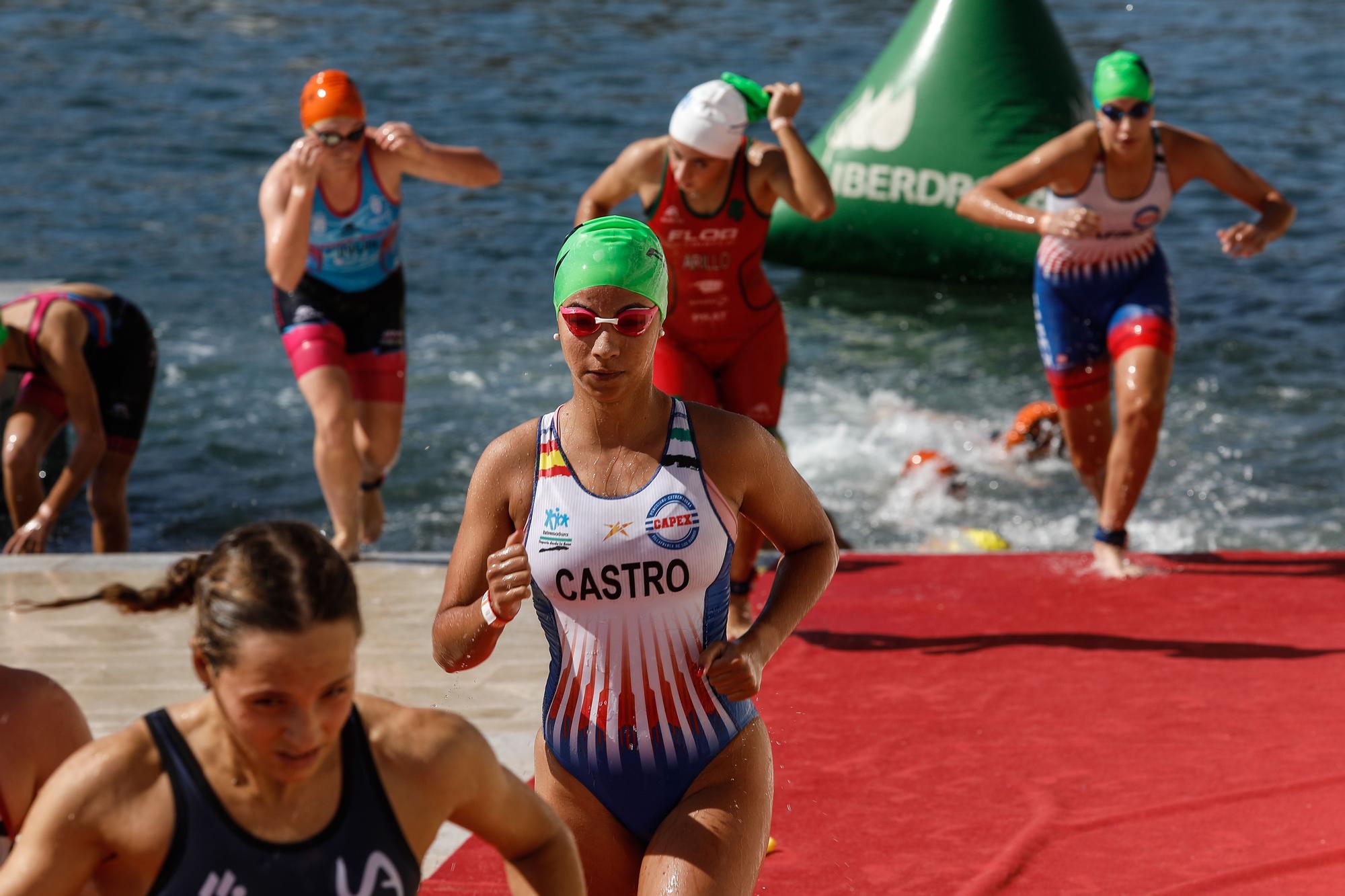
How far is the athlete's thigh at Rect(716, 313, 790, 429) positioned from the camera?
637 centimetres

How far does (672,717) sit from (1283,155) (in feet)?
59.8

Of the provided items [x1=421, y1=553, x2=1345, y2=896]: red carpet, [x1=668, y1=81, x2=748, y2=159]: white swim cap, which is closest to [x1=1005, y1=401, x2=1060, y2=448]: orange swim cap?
[x1=421, y1=553, x2=1345, y2=896]: red carpet

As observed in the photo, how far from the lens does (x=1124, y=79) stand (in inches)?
259

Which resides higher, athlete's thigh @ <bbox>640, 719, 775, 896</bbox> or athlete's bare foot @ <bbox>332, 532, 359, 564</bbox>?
athlete's thigh @ <bbox>640, 719, 775, 896</bbox>

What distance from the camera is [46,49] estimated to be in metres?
25.7

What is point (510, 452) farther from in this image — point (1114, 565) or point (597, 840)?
point (1114, 565)

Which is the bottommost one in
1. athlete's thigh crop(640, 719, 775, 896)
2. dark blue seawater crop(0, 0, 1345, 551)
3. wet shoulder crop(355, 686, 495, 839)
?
dark blue seawater crop(0, 0, 1345, 551)

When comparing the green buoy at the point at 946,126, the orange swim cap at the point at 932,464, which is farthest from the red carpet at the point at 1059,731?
the green buoy at the point at 946,126

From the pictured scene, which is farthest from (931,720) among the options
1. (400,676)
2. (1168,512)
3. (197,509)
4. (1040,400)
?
(1040,400)

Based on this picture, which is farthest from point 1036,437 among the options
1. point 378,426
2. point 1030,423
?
point 378,426

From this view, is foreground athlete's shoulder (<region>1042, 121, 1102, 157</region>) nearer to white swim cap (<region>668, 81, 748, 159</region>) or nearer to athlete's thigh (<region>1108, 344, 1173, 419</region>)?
Answer: athlete's thigh (<region>1108, 344, 1173, 419</region>)

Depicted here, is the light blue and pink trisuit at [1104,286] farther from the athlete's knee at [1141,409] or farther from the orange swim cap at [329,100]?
the orange swim cap at [329,100]

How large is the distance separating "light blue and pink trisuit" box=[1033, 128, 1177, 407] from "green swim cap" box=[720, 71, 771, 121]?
1365mm

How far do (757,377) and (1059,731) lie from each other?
1744 millimetres
